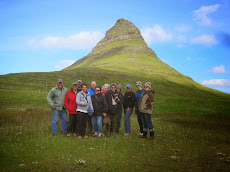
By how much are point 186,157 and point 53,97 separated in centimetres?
810

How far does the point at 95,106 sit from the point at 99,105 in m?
0.25

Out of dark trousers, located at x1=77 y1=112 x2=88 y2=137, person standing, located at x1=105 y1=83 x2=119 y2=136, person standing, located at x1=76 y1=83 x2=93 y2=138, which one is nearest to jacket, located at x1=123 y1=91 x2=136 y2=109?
person standing, located at x1=105 y1=83 x2=119 y2=136

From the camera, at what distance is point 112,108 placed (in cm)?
1188

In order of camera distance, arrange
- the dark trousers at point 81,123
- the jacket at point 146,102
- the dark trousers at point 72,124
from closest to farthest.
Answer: the jacket at point 146,102 → the dark trousers at point 81,123 → the dark trousers at point 72,124

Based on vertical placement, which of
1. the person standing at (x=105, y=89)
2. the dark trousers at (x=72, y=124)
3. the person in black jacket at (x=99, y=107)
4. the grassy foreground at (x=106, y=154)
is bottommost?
the grassy foreground at (x=106, y=154)

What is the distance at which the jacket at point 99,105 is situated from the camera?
453 inches

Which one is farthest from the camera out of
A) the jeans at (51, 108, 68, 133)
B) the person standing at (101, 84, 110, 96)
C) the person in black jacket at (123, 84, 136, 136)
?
the person in black jacket at (123, 84, 136, 136)

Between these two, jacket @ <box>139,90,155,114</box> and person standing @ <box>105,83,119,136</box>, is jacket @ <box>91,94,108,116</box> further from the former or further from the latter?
jacket @ <box>139,90,155,114</box>

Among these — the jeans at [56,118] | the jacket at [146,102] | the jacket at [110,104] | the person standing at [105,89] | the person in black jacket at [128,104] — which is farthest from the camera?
the person in black jacket at [128,104]

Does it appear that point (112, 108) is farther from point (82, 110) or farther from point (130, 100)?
point (82, 110)

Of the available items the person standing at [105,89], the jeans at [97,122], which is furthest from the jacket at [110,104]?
the jeans at [97,122]

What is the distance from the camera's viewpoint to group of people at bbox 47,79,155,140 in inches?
441

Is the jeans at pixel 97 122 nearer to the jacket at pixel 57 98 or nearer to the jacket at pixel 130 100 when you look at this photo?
the jacket at pixel 130 100

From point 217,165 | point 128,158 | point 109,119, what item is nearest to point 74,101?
point 109,119
